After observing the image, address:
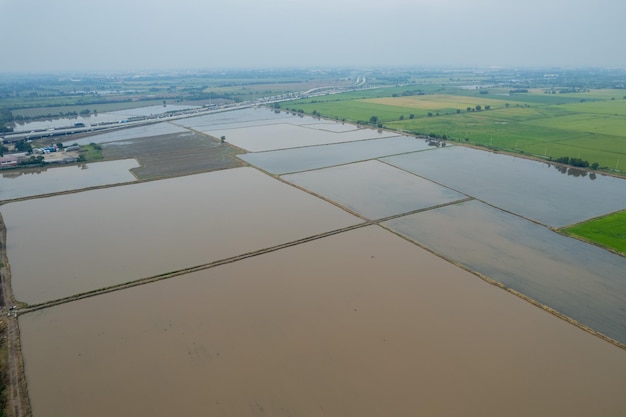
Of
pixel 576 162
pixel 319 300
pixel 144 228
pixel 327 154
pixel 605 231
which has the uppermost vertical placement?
pixel 576 162

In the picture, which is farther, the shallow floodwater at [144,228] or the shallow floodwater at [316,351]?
the shallow floodwater at [144,228]

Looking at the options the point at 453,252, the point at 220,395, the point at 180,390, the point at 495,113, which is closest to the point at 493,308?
the point at 453,252

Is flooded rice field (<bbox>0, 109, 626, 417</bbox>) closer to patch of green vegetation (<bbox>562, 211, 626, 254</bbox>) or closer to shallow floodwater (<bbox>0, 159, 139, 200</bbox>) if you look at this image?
patch of green vegetation (<bbox>562, 211, 626, 254</bbox>)

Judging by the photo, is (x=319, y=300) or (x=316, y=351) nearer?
(x=316, y=351)

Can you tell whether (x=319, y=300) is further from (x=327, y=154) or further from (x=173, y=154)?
(x=173, y=154)

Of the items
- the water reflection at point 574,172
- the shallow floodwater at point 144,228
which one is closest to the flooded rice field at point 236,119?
the shallow floodwater at point 144,228

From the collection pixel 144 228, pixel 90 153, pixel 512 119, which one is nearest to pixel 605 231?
pixel 144 228

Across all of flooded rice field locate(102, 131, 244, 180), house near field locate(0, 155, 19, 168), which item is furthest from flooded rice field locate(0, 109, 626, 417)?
house near field locate(0, 155, 19, 168)

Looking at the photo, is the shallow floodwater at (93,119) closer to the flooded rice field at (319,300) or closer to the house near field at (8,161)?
the house near field at (8,161)
